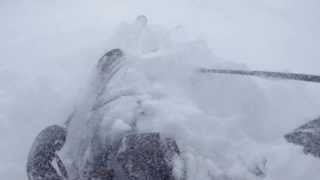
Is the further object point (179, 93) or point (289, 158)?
point (179, 93)

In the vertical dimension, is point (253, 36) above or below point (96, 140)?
below

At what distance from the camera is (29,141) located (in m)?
3.66

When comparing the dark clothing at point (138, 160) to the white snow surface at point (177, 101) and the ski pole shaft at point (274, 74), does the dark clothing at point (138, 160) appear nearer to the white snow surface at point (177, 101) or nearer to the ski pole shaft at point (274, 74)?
the white snow surface at point (177, 101)

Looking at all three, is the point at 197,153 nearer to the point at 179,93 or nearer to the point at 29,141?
the point at 179,93

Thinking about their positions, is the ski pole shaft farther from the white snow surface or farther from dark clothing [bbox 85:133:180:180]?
dark clothing [bbox 85:133:180:180]

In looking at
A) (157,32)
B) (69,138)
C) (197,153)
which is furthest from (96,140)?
(157,32)

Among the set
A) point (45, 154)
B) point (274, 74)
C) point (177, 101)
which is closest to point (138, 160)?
point (45, 154)

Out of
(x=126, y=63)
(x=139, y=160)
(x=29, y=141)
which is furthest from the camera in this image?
(x=29, y=141)

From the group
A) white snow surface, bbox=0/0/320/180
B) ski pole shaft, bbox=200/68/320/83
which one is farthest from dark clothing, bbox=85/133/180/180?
ski pole shaft, bbox=200/68/320/83

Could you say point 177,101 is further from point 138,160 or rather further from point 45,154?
point 45,154

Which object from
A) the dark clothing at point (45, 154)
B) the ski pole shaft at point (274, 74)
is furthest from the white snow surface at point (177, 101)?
the dark clothing at point (45, 154)

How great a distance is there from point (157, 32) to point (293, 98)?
1.28 meters

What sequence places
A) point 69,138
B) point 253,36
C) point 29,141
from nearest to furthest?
point 69,138 → point 29,141 → point 253,36

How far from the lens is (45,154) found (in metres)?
2.82
